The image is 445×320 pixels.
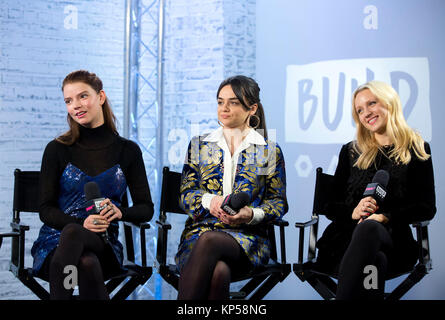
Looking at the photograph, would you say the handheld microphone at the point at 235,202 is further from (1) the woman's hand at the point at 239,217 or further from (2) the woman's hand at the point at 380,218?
(2) the woman's hand at the point at 380,218

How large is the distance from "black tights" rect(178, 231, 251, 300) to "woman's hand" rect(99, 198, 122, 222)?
0.44 metres

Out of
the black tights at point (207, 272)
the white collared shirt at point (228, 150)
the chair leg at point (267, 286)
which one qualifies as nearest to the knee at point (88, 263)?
the black tights at point (207, 272)

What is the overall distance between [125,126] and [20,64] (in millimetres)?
860

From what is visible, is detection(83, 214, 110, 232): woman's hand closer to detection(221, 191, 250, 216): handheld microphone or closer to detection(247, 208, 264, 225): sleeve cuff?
detection(221, 191, 250, 216): handheld microphone

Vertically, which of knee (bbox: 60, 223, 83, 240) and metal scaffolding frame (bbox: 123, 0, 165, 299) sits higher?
metal scaffolding frame (bbox: 123, 0, 165, 299)

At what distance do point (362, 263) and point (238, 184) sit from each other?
2.43ft

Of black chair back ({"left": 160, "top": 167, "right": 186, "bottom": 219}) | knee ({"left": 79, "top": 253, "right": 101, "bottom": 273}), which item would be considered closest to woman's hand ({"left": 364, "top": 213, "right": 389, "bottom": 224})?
black chair back ({"left": 160, "top": 167, "right": 186, "bottom": 219})

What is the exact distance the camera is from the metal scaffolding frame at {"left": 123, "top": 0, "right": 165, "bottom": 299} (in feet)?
14.3

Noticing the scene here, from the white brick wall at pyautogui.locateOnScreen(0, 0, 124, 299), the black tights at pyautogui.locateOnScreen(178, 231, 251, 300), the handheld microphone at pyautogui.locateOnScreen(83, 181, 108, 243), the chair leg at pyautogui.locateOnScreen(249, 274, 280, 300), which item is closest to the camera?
the black tights at pyautogui.locateOnScreen(178, 231, 251, 300)

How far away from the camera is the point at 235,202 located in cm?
258

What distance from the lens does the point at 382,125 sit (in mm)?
3008

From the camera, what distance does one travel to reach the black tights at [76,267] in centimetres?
242

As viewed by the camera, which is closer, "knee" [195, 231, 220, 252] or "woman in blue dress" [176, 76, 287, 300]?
"knee" [195, 231, 220, 252]

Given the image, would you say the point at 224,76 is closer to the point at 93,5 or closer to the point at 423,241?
the point at 93,5
